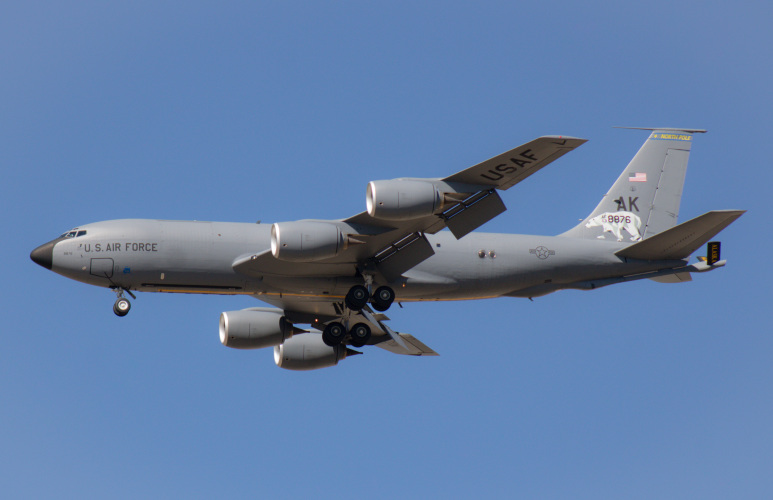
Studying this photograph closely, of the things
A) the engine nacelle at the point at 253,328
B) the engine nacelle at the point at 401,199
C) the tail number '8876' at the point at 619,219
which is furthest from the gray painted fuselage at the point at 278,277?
the engine nacelle at the point at 401,199

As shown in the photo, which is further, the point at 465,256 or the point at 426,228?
the point at 465,256

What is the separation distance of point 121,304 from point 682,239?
65.1 feet

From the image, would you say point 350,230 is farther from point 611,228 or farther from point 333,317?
point 611,228

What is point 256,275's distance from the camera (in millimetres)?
35719

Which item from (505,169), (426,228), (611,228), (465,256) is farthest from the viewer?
(611,228)

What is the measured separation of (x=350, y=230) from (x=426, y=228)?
2.60m

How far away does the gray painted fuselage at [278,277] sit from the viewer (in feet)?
115

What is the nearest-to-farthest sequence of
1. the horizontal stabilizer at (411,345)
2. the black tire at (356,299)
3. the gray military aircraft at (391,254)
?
the gray military aircraft at (391,254) < the black tire at (356,299) < the horizontal stabilizer at (411,345)

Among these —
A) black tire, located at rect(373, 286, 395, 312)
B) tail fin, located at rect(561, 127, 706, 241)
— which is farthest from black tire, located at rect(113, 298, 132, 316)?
tail fin, located at rect(561, 127, 706, 241)

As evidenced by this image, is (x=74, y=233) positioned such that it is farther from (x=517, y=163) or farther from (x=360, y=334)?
(x=517, y=163)

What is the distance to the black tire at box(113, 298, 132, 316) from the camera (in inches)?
1387

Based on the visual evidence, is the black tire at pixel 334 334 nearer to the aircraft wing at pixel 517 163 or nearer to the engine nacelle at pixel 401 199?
the engine nacelle at pixel 401 199

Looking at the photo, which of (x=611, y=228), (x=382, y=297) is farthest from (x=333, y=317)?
(x=611, y=228)

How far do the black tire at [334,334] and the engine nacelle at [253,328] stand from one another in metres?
1.88
